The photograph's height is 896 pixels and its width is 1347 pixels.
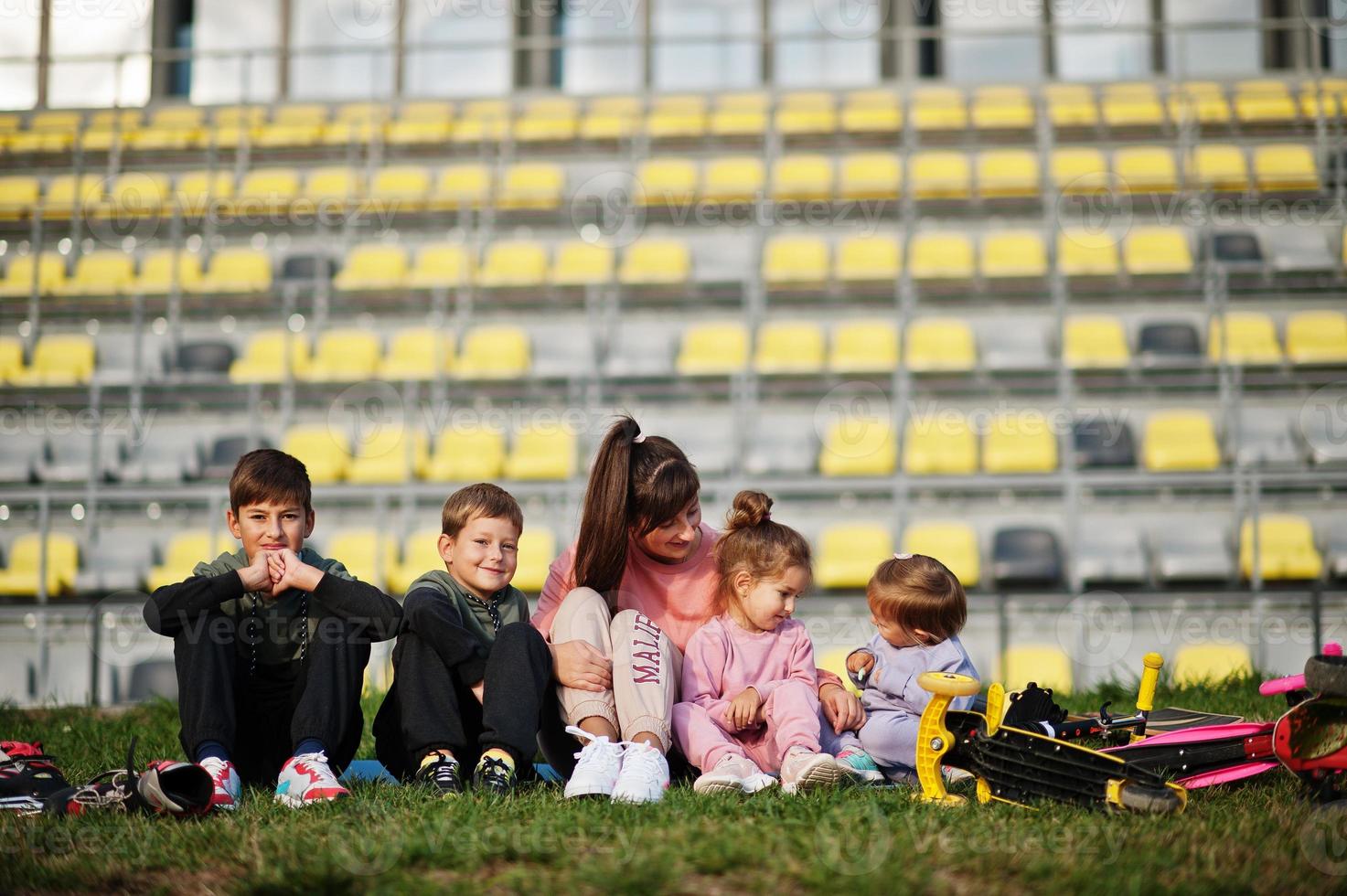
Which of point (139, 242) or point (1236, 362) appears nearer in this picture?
point (1236, 362)

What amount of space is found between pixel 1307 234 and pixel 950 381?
2.50 metres

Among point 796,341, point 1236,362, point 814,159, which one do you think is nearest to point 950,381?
point 796,341

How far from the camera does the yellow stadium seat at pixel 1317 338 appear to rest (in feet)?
20.2

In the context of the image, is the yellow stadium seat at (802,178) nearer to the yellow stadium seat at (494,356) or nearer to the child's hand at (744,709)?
the yellow stadium seat at (494,356)

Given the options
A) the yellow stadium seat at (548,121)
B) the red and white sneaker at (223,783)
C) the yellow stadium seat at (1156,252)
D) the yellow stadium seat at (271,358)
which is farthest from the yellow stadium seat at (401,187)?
the red and white sneaker at (223,783)

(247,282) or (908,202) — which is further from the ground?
(908,202)

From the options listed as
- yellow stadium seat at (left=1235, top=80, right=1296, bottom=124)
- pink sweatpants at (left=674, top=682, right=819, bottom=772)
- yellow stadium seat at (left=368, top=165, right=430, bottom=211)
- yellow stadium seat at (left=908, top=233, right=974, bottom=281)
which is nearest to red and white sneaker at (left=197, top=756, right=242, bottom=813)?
pink sweatpants at (left=674, top=682, right=819, bottom=772)

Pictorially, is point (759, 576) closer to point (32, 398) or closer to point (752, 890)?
point (752, 890)

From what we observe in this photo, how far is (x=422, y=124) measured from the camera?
325 inches

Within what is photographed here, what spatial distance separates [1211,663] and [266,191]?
626 cm

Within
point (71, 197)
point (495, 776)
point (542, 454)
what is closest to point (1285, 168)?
point (542, 454)

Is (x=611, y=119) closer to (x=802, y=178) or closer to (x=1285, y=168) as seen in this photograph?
(x=802, y=178)

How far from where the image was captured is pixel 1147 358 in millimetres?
6277

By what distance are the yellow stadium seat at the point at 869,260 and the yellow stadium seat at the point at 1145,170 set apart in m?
1.44
